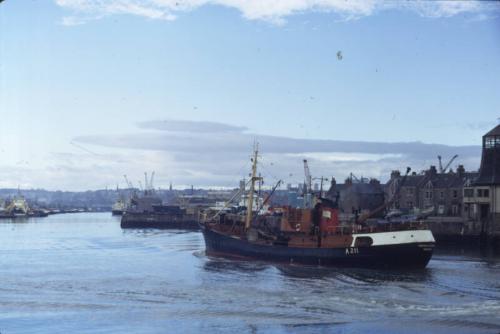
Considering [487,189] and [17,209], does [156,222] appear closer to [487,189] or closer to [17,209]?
[487,189]

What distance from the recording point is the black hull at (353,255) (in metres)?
42.2

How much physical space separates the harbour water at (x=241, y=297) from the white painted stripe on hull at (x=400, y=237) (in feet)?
6.87

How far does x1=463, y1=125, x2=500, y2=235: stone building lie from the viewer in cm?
6388

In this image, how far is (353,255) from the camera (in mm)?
43562

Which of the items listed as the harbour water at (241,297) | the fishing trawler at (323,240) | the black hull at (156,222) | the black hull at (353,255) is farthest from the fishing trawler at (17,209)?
the black hull at (353,255)

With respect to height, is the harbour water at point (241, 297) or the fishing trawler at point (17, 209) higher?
the fishing trawler at point (17, 209)

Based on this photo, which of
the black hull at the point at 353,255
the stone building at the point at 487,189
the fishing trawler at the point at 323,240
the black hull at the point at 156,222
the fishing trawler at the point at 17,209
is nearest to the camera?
the black hull at the point at 353,255

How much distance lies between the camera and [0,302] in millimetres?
31047

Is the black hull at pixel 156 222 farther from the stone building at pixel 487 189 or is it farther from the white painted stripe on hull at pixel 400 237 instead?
the white painted stripe on hull at pixel 400 237

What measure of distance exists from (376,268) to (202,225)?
1980 cm

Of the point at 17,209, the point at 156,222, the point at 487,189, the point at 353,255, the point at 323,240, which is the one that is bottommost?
the point at 353,255

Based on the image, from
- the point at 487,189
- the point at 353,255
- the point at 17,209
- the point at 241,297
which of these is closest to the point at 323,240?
the point at 353,255

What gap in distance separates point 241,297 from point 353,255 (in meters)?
13.3

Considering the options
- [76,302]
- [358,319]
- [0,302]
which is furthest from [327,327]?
[0,302]
